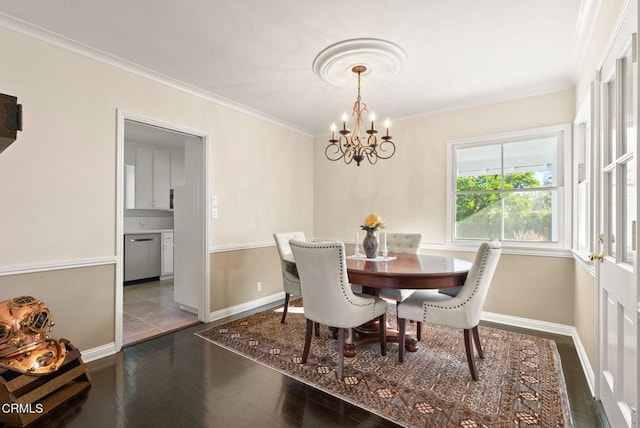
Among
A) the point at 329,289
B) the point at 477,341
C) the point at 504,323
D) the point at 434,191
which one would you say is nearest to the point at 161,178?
the point at 434,191

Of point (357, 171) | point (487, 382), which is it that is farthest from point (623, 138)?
point (357, 171)

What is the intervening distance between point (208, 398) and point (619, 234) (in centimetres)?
258

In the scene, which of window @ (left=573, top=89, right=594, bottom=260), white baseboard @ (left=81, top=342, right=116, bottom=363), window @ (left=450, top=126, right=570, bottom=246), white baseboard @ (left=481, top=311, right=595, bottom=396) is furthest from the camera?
window @ (left=450, top=126, right=570, bottom=246)

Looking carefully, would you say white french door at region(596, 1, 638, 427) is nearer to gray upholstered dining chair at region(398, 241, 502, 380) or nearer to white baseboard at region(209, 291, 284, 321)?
gray upholstered dining chair at region(398, 241, 502, 380)

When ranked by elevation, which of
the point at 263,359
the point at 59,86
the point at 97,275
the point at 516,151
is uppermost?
the point at 59,86

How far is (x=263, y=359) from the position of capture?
2.63 m

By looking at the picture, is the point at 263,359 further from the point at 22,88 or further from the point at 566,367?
the point at 22,88

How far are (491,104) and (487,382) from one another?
116 inches

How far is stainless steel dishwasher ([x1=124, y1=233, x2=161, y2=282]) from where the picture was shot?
5.39m

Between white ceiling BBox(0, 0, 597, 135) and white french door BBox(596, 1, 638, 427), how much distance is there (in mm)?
747

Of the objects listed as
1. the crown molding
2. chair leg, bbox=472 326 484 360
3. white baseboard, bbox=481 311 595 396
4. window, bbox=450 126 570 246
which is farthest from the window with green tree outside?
the crown molding

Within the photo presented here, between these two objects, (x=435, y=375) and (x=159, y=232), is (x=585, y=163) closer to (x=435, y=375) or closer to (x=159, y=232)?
(x=435, y=375)

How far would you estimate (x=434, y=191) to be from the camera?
4055mm

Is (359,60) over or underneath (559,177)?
over
